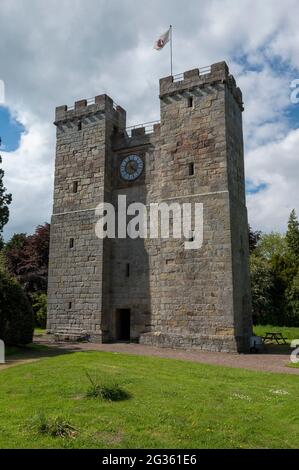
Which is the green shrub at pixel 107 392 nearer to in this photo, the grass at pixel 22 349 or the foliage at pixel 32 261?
the grass at pixel 22 349

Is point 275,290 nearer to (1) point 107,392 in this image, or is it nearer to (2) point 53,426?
(1) point 107,392

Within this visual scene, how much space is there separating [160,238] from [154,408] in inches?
436

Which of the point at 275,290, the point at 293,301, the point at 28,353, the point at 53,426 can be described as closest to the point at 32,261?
the point at 28,353

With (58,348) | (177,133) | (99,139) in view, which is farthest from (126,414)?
(99,139)

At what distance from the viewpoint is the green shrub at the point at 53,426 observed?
246 inches

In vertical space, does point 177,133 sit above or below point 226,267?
above

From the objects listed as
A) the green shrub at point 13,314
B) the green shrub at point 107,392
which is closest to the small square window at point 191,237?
the green shrub at point 13,314

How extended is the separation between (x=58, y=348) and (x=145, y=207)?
7.57m

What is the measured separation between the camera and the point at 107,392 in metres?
8.17

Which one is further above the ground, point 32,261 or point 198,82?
point 198,82

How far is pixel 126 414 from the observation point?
721cm

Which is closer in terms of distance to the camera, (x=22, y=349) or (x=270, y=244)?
(x=22, y=349)

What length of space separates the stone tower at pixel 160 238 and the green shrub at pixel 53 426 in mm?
10104
